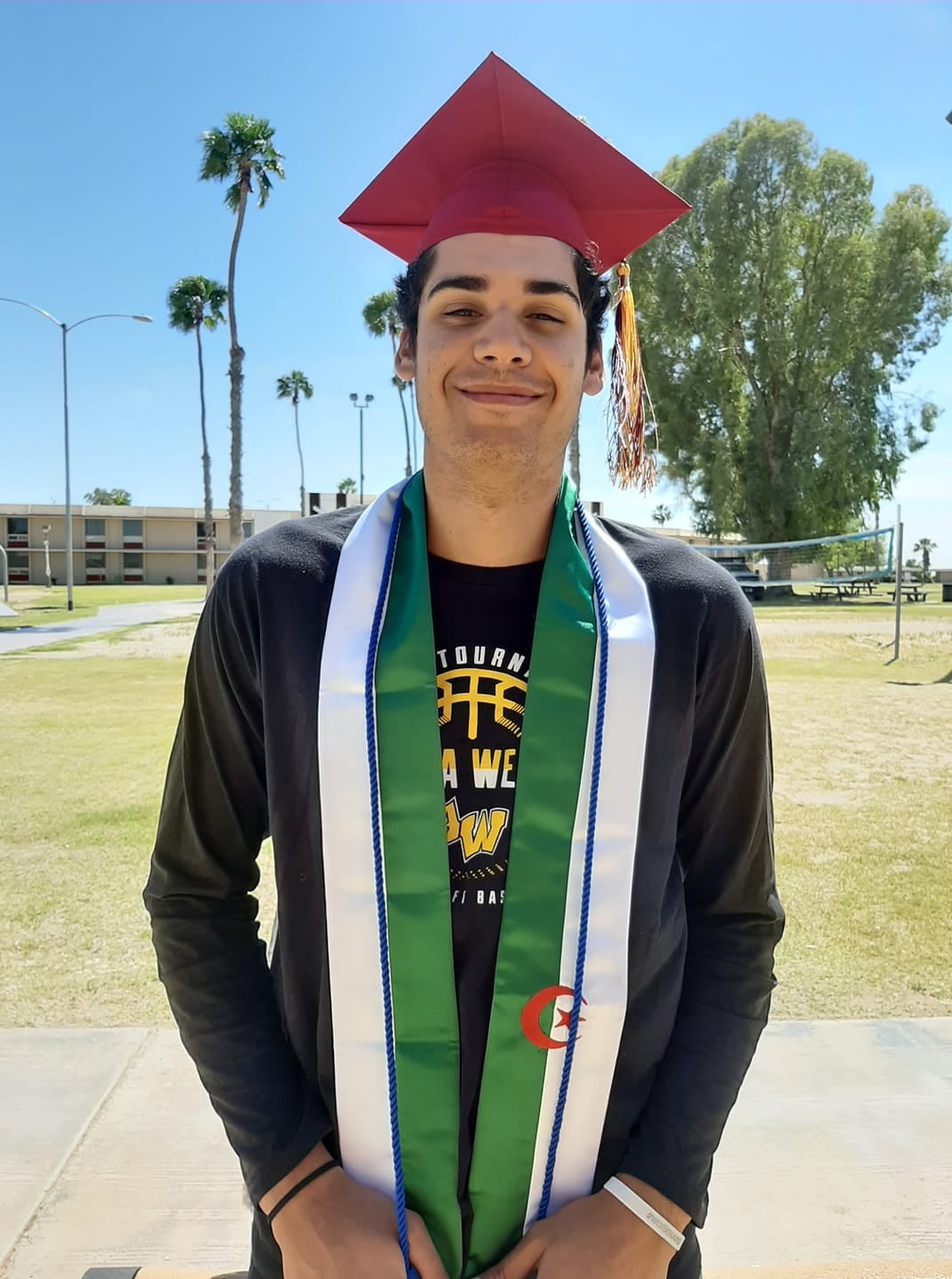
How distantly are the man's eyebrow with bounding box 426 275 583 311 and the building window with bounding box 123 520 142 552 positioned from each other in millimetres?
69836

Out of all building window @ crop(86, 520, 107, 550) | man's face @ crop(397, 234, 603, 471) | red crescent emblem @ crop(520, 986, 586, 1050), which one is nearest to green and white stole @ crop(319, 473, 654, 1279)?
red crescent emblem @ crop(520, 986, 586, 1050)

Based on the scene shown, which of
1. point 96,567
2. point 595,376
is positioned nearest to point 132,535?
point 96,567

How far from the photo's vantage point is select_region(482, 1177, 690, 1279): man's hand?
1.18 meters

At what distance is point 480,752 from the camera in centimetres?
135

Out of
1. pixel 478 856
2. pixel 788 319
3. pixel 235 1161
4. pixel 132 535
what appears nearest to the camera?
pixel 478 856

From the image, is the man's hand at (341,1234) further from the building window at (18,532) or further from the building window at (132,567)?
the building window at (18,532)

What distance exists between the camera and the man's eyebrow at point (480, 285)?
1468 mm

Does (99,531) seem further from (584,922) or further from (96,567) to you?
(584,922)

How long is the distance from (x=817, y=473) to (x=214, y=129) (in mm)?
22660

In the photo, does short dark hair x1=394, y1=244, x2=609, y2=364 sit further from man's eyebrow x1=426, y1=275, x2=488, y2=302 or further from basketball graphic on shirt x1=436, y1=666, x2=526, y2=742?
basketball graphic on shirt x1=436, y1=666, x2=526, y2=742

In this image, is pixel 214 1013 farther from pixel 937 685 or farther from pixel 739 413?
pixel 739 413

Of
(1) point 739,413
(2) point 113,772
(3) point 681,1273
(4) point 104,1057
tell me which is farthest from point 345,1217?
(1) point 739,413

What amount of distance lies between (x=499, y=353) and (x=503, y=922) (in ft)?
2.84

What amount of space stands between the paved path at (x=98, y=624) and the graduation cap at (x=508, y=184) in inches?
486
